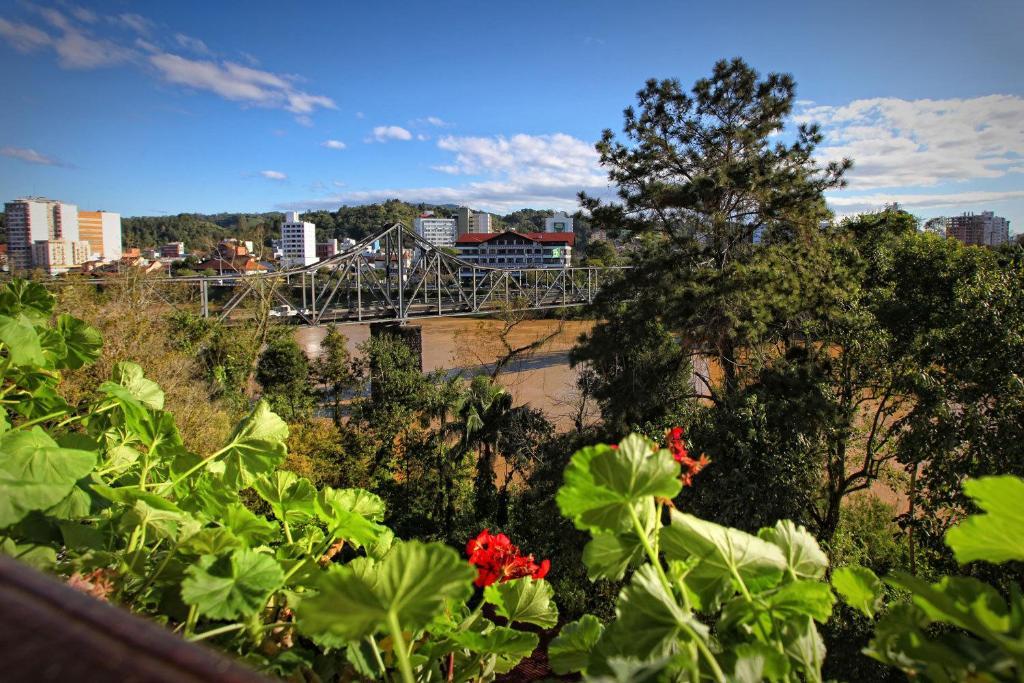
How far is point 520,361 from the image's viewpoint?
17.1 m

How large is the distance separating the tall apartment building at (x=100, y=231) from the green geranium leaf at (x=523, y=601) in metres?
39.1

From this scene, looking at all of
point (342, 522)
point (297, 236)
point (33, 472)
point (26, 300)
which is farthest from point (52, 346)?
point (297, 236)

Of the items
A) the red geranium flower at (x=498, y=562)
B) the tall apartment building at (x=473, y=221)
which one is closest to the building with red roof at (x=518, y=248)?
the tall apartment building at (x=473, y=221)

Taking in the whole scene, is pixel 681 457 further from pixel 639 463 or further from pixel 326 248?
pixel 326 248

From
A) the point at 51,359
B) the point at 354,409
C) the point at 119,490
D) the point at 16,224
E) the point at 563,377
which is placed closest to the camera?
the point at 119,490

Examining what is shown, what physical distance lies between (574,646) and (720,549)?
0.27 meters

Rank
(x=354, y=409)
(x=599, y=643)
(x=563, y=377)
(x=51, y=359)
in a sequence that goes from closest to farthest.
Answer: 1. (x=599, y=643)
2. (x=51, y=359)
3. (x=354, y=409)
4. (x=563, y=377)

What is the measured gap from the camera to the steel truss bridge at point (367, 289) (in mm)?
15672

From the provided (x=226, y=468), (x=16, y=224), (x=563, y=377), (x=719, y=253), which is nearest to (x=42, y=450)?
(x=226, y=468)

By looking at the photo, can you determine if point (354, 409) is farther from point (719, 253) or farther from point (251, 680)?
point (251, 680)

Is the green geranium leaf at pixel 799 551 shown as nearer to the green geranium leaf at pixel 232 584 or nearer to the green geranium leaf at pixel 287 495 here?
the green geranium leaf at pixel 232 584

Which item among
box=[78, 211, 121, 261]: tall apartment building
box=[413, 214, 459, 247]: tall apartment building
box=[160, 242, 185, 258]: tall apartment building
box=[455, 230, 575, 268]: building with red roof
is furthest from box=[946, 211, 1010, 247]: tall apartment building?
box=[413, 214, 459, 247]: tall apartment building

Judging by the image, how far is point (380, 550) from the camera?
101 cm

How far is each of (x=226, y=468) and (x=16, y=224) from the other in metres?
32.1
